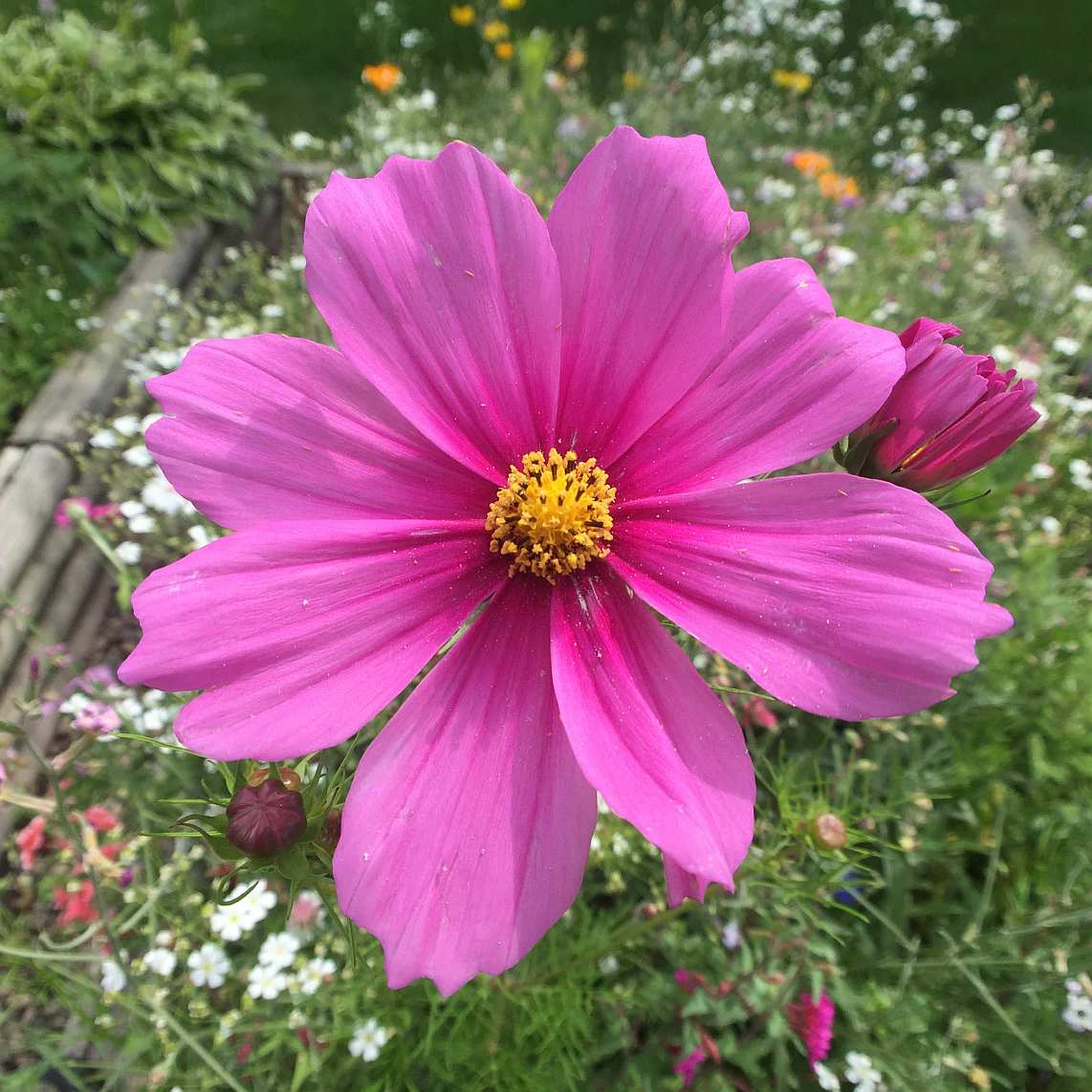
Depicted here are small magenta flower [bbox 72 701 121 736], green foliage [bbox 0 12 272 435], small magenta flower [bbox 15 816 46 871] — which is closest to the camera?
small magenta flower [bbox 72 701 121 736]

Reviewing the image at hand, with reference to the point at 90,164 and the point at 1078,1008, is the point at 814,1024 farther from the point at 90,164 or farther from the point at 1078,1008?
the point at 90,164

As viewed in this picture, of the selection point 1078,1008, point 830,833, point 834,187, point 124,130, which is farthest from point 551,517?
point 124,130

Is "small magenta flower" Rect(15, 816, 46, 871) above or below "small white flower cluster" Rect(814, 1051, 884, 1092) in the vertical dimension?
below

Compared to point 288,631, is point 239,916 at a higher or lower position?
lower

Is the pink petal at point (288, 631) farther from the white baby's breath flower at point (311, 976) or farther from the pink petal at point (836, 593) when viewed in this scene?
the white baby's breath flower at point (311, 976)

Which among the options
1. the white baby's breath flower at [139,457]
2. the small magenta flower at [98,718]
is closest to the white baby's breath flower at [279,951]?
the small magenta flower at [98,718]

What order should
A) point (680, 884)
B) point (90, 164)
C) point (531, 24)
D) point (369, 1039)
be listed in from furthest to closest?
point (531, 24)
point (90, 164)
point (369, 1039)
point (680, 884)

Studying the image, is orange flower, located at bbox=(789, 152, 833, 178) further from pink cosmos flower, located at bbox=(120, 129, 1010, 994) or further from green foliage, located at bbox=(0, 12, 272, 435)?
pink cosmos flower, located at bbox=(120, 129, 1010, 994)

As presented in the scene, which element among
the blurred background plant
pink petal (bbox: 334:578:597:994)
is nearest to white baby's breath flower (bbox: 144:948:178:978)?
the blurred background plant
